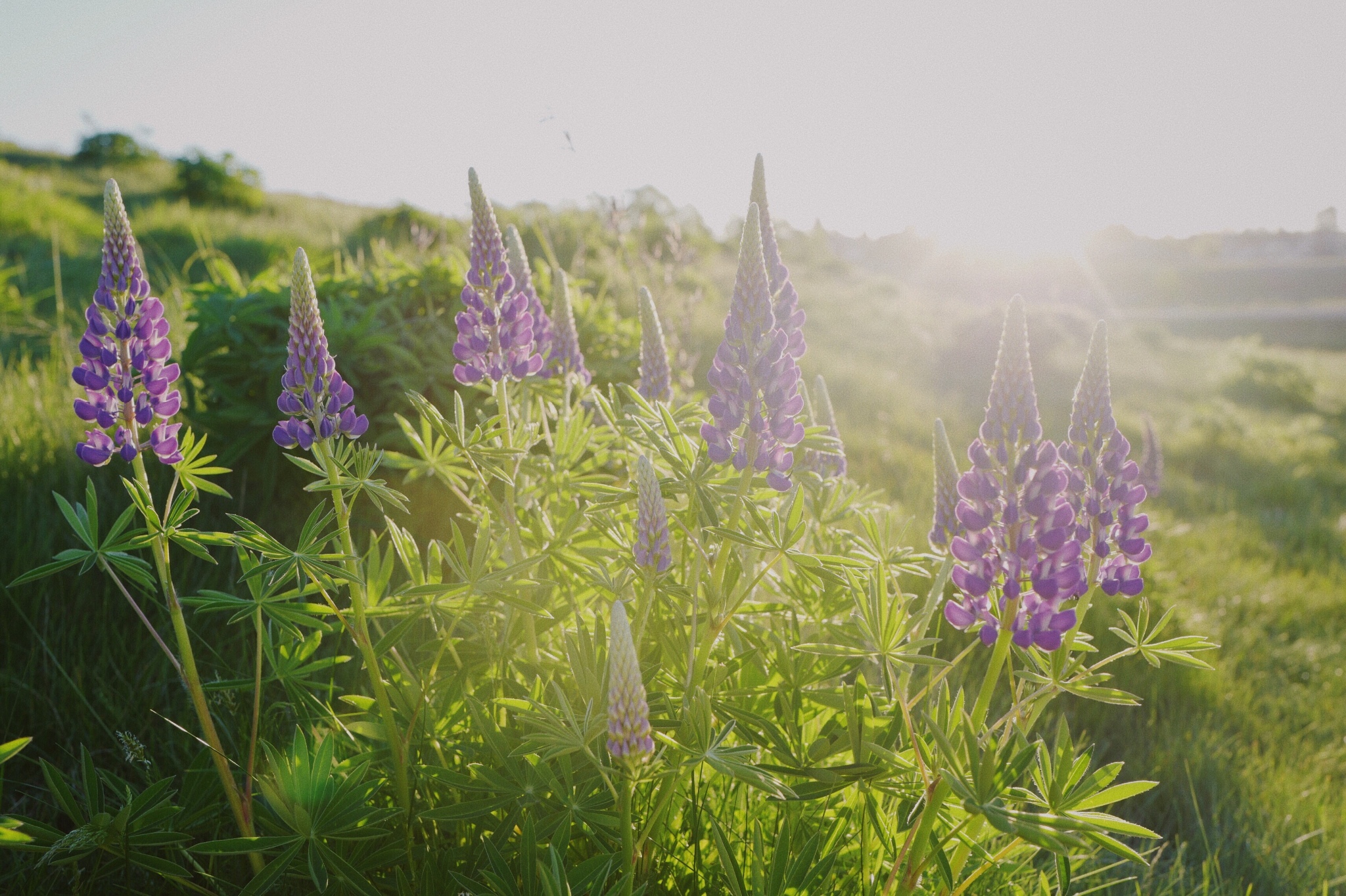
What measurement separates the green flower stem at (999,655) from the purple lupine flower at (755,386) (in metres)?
0.51

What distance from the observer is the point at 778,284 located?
A: 196 centimetres

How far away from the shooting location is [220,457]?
362 cm

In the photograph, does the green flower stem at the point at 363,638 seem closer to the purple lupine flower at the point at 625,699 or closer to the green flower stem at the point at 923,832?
the purple lupine flower at the point at 625,699

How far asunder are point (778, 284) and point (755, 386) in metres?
0.33

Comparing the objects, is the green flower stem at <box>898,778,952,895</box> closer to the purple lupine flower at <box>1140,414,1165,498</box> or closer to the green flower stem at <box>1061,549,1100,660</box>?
the green flower stem at <box>1061,549,1100,660</box>

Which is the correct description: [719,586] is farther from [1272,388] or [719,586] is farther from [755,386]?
[1272,388]

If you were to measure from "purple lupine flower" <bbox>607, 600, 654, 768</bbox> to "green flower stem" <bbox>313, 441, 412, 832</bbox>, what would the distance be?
0.67m

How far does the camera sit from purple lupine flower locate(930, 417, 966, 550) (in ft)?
6.79

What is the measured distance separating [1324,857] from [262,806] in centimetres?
389

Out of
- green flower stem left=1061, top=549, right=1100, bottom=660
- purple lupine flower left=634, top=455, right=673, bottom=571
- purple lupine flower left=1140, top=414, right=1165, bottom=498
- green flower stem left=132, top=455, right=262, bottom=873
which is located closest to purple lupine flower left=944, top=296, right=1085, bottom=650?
green flower stem left=1061, top=549, right=1100, bottom=660

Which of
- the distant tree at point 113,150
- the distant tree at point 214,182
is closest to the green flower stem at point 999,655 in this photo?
the distant tree at point 214,182

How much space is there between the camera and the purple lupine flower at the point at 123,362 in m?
1.90

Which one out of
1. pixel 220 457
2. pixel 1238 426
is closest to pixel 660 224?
pixel 1238 426

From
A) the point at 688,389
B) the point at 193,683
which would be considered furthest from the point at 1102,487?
the point at 688,389
